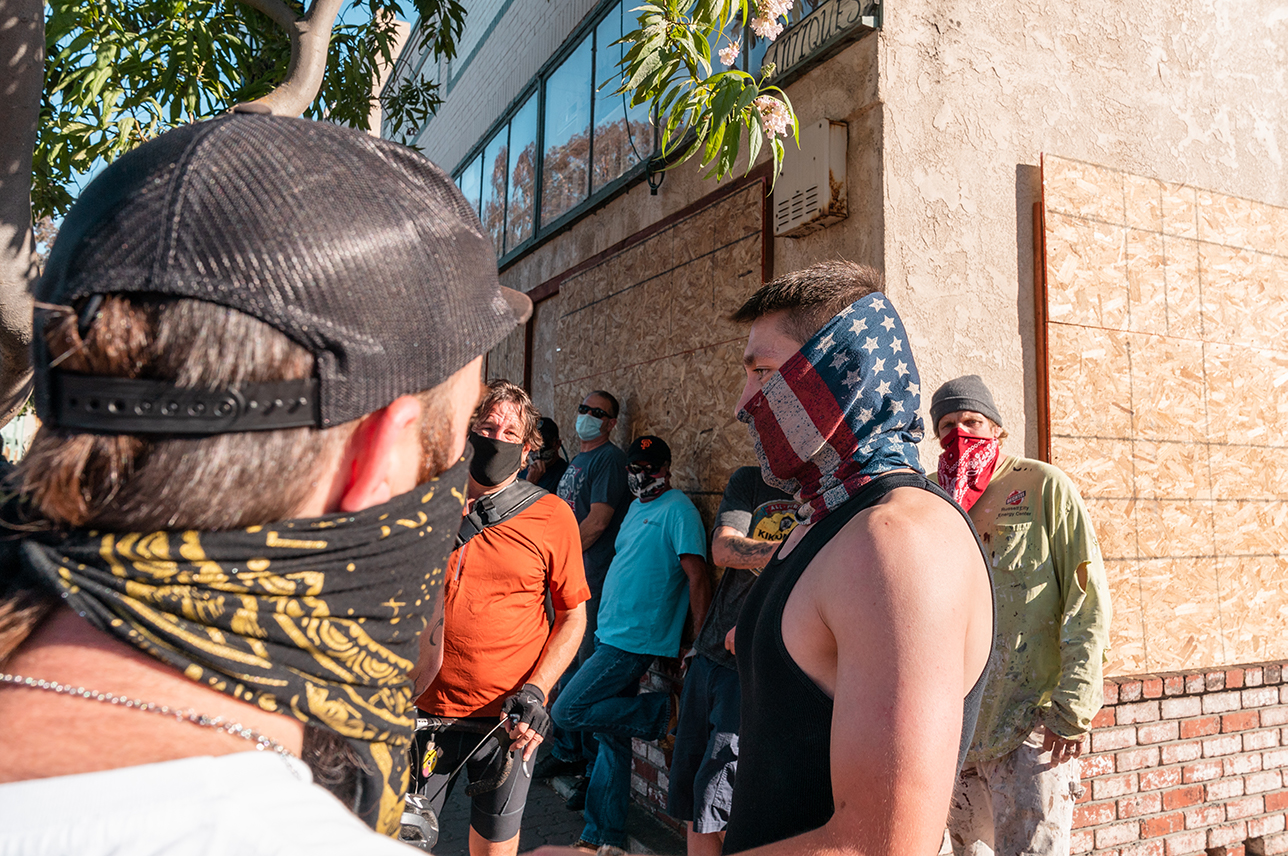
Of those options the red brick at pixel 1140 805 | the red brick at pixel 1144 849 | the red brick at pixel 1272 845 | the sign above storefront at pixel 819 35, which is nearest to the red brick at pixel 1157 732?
the red brick at pixel 1140 805

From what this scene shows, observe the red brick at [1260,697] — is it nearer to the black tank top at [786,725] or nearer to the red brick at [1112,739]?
the red brick at [1112,739]

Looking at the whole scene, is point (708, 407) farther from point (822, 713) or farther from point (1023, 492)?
point (822, 713)

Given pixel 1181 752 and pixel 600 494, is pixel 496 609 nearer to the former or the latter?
pixel 600 494

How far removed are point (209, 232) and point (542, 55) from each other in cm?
813

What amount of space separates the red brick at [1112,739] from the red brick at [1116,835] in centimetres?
39

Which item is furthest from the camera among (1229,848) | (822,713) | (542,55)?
(542,55)

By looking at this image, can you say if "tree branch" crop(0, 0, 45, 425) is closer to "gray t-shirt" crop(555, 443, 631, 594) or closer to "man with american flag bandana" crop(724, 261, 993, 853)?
"man with american flag bandana" crop(724, 261, 993, 853)

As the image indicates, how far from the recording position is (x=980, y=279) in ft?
12.7

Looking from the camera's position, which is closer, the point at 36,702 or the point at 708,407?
the point at 36,702

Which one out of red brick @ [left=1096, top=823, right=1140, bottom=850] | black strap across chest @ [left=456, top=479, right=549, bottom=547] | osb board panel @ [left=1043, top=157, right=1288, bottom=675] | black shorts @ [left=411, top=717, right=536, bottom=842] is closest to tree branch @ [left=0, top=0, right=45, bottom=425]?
black strap across chest @ [left=456, top=479, right=549, bottom=547]

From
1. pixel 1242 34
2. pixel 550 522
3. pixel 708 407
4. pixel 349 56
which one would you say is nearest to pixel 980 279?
pixel 708 407

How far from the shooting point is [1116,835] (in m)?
3.93

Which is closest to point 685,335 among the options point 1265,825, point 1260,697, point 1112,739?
point 1112,739

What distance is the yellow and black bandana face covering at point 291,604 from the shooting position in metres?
0.71
